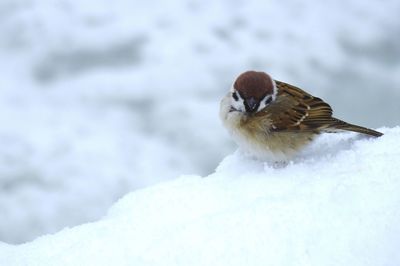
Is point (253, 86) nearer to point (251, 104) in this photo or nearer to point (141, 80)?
point (251, 104)

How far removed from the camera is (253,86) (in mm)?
3535

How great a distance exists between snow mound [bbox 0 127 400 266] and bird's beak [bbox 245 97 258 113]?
1.31ft

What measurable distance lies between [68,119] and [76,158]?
711 mm

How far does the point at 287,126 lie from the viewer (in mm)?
3543

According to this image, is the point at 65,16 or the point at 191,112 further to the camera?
the point at 65,16

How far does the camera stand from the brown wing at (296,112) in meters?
3.55

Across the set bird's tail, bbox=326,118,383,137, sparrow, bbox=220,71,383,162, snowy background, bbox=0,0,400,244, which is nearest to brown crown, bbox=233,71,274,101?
sparrow, bbox=220,71,383,162

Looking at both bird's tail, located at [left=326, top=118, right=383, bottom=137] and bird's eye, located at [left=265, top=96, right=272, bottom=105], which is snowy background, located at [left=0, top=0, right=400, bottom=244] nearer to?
bird's eye, located at [left=265, top=96, right=272, bottom=105]

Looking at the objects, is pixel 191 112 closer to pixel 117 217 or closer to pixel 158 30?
pixel 158 30

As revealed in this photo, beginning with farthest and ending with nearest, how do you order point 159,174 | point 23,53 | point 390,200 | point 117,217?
point 23,53 < point 159,174 < point 117,217 < point 390,200

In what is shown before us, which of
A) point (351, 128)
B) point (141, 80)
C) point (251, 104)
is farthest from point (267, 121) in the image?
point (141, 80)

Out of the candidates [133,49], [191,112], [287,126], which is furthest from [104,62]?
[287,126]

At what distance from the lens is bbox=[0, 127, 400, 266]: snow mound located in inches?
90.7

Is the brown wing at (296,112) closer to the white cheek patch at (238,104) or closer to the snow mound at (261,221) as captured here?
the white cheek patch at (238,104)
